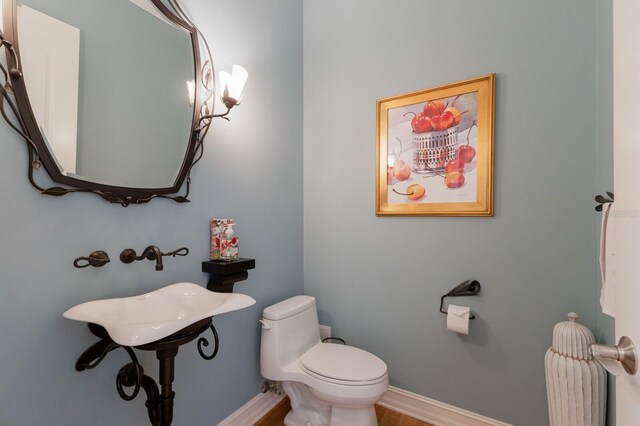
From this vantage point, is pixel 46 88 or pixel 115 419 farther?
pixel 115 419

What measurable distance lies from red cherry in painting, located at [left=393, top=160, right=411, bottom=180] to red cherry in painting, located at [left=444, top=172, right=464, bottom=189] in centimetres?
→ 23

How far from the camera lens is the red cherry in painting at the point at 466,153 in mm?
1619

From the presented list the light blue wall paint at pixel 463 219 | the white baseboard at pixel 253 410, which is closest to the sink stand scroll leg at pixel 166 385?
the white baseboard at pixel 253 410

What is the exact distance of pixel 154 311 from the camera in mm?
1117

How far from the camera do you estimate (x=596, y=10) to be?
4.39ft

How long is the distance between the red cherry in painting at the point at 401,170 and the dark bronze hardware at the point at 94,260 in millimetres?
1586

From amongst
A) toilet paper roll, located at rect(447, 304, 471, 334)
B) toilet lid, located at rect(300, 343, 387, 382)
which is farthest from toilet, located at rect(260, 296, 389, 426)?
toilet paper roll, located at rect(447, 304, 471, 334)

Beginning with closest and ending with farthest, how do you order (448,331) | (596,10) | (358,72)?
(596,10), (448,331), (358,72)

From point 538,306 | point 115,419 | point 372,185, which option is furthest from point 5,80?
point 538,306

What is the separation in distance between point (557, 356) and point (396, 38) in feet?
6.45

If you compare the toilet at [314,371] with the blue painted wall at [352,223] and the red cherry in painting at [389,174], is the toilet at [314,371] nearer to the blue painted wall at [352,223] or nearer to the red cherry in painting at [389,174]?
the blue painted wall at [352,223]

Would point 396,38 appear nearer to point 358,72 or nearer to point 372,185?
point 358,72

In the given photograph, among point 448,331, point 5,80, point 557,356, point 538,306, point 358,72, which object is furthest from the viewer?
point 358,72

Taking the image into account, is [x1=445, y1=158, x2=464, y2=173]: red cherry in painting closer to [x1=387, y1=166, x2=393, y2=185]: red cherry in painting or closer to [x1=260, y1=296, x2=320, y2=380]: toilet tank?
[x1=387, y1=166, x2=393, y2=185]: red cherry in painting
